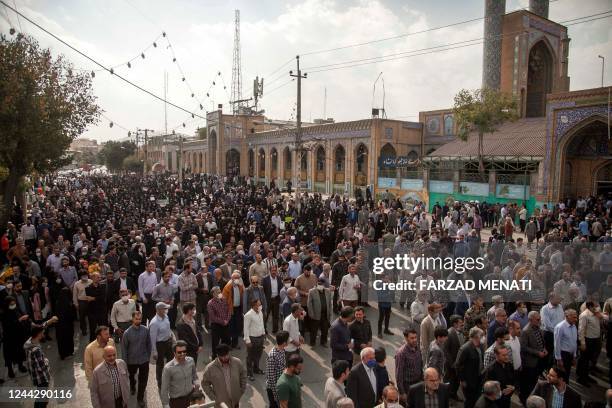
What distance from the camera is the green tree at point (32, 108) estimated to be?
463 inches

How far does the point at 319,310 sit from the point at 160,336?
9.10ft

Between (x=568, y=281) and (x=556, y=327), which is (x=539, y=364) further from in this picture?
(x=568, y=281)

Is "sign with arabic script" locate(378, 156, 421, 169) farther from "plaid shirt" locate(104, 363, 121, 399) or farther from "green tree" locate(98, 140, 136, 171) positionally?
"green tree" locate(98, 140, 136, 171)

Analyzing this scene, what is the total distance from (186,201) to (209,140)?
→ 1054 inches

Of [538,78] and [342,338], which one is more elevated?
[538,78]

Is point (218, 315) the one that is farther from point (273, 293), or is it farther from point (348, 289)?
point (348, 289)

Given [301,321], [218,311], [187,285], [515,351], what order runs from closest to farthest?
1. [515,351]
2. [218,311]
3. [187,285]
4. [301,321]

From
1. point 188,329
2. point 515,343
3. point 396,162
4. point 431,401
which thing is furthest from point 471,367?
point 396,162

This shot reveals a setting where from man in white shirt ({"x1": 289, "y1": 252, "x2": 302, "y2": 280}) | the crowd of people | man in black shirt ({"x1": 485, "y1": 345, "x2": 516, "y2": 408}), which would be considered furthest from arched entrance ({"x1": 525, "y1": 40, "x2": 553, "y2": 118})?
man in black shirt ({"x1": 485, "y1": 345, "x2": 516, "y2": 408})

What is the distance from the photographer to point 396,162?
83.1ft

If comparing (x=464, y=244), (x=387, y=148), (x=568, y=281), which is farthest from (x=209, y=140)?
(x=568, y=281)

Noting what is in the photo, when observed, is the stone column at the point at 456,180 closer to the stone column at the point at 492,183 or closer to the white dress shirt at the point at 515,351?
the stone column at the point at 492,183

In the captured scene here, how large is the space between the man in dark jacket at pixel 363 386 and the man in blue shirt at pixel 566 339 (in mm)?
3215

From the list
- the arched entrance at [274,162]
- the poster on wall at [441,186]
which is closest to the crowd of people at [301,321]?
the poster on wall at [441,186]
